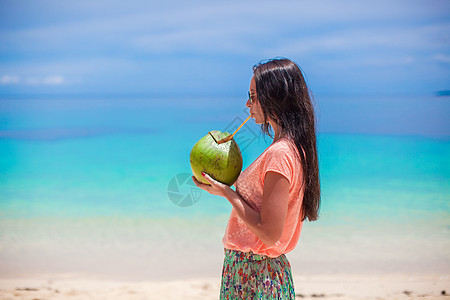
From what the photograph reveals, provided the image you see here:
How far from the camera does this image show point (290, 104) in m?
1.20

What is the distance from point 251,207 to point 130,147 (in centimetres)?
1071

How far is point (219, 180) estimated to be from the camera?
130 cm

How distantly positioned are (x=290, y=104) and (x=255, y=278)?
0.48 metres

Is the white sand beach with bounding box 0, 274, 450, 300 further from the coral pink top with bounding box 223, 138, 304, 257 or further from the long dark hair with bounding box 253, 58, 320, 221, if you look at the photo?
the long dark hair with bounding box 253, 58, 320, 221

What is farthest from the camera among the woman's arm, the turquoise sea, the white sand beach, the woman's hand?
the turquoise sea

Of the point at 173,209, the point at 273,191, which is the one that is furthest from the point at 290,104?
the point at 173,209

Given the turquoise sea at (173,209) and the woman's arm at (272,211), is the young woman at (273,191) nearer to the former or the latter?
the woman's arm at (272,211)

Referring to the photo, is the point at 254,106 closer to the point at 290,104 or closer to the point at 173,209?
the point at 290,104

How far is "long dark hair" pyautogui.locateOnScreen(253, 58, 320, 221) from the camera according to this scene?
3.90 feet

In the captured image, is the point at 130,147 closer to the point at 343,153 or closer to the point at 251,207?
the point at 343,153

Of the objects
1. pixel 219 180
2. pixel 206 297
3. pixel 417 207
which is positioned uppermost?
pixel 219 180

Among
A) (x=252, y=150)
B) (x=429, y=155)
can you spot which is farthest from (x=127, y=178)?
(x=429, y=155)


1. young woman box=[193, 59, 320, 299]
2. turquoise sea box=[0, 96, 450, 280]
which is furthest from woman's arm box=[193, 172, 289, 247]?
turquoise sea box=[0, 96, 450, 280]

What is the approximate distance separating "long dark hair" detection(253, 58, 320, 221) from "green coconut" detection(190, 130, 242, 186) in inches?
6.2
